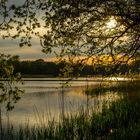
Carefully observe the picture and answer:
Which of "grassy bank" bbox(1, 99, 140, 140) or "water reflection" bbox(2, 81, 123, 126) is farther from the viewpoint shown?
"water reflection" bbox(2, 81, 123, 126)

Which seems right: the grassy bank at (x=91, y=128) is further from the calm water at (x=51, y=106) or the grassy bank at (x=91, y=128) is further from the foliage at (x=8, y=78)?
the foliage at (x=8, y=78)

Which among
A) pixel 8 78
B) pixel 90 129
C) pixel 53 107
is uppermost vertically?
pixel 8 78

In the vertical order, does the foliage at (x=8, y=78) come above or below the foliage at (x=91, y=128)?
above

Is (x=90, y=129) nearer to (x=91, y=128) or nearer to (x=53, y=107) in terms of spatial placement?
(x=91, y=128)

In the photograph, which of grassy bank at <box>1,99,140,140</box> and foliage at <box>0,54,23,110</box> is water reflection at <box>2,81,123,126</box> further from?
foliage at <box>0,54,23,110</box>

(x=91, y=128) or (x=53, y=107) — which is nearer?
(x=91, y=128)

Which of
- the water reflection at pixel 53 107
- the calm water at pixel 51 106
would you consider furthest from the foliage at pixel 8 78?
the water reflection at pixel 53 107

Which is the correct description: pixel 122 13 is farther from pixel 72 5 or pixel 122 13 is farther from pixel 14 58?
pixel 14 58

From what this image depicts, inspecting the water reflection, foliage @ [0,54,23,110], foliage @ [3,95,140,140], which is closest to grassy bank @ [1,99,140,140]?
foliage @ [3,95,140,140]

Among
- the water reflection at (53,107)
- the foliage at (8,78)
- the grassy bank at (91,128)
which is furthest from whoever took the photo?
the water reflection at (53,107)

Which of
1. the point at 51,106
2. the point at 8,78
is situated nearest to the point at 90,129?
the point at 8,78

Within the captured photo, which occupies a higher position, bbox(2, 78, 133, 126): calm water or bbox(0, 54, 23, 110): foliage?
bbox(0, 54, 23, 110): foliage

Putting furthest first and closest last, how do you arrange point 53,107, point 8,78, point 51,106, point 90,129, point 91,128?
point 51,106, point 53,107, point 91,128, point 90,129, point 8,78

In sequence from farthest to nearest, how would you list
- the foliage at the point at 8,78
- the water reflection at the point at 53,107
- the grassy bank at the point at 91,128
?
the water reflection at the point at 53,107
the grassy bank at the point at 91,128
the foliage at the point at 8,78
